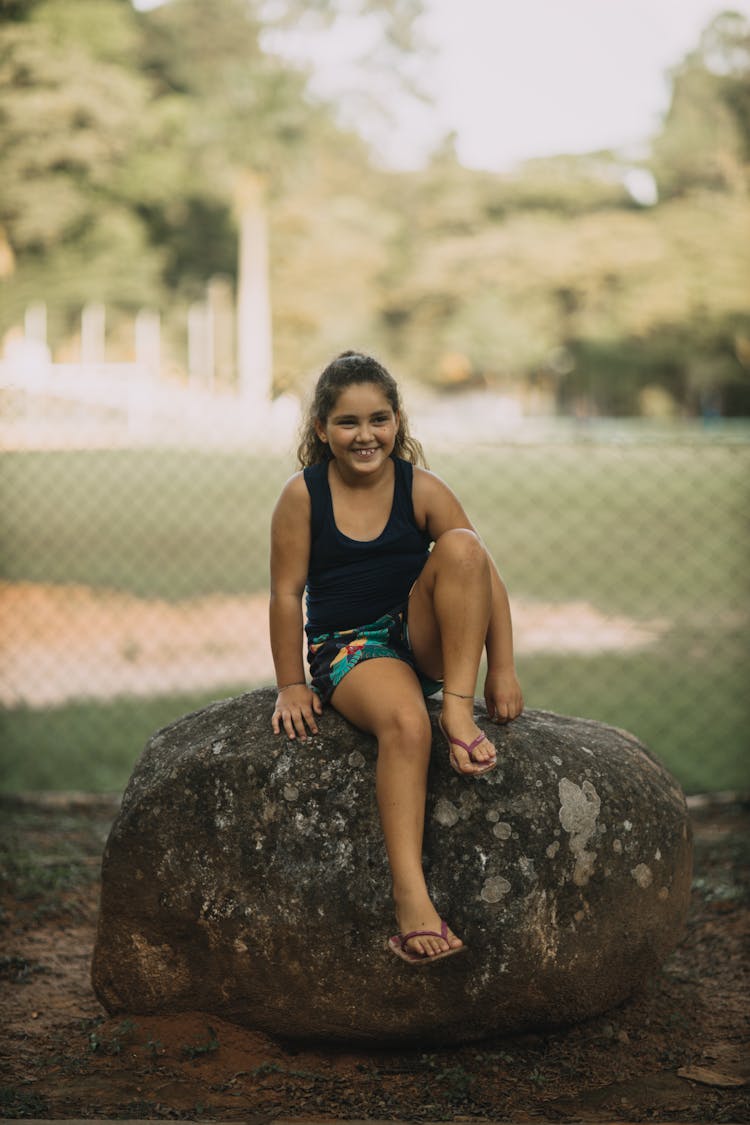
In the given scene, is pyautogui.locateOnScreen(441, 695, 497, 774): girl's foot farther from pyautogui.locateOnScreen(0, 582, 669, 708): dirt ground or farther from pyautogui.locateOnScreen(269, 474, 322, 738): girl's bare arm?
pyautogui.locateOnScreen(0, 582, 669, 708): dirt ground

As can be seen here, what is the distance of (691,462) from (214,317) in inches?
982

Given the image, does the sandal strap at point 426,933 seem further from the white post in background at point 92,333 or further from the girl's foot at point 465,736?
the white post in background at point 92,333

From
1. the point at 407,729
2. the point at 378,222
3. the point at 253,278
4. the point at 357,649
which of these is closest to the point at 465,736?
the point at 407,729

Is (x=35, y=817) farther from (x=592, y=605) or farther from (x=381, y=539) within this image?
(x=592, y=605)

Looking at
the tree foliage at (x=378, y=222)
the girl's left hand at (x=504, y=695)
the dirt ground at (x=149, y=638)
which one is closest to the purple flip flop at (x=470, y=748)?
the girl's left hand at (x=504, y=695)

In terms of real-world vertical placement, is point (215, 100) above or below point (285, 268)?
above

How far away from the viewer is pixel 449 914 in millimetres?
2881

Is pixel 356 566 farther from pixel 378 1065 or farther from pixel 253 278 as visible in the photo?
pixel 253 278

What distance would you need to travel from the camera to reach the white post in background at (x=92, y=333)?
35.8 metres

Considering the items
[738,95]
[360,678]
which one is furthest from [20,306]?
[360,678]

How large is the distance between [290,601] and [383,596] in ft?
0.84

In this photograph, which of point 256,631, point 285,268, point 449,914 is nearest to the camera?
point 449,914

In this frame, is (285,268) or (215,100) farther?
(285,268)

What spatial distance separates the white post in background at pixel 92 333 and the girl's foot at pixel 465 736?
34546 mm
